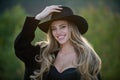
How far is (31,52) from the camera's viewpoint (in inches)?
91.8

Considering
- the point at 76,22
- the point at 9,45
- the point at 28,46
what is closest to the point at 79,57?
the point at 76,22

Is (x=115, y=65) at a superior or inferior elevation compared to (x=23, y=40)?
inferior

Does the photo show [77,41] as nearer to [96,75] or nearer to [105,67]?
[96,75]

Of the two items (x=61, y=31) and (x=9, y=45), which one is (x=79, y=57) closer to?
(x=61, y=31)

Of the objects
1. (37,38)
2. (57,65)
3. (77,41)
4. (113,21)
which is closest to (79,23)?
(77,41)

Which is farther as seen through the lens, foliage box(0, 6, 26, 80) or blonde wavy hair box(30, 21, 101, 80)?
foliage box(0, 6, 26, 80)

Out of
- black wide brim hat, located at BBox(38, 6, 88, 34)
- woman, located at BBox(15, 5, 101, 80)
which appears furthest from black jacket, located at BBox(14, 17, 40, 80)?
black wide brim hat, located at BBox(38, 6, 88, 34)

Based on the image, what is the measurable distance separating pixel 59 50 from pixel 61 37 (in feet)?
0.43

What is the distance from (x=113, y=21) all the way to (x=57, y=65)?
1.49 meters

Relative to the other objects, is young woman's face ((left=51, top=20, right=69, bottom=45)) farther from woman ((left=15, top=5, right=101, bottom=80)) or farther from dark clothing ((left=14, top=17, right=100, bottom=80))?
dark clothing ((left=14, top=17, right=100, bottom=80))

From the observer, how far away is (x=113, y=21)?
3.63 meters

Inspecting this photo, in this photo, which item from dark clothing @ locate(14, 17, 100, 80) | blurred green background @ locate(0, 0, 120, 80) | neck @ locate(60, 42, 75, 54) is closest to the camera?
dark clothing @ locate(14, 17, 100, 80)

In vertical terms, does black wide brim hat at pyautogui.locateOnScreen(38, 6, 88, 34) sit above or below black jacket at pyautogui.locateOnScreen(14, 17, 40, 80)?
above

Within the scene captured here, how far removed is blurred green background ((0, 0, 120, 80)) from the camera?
3.59 meters
